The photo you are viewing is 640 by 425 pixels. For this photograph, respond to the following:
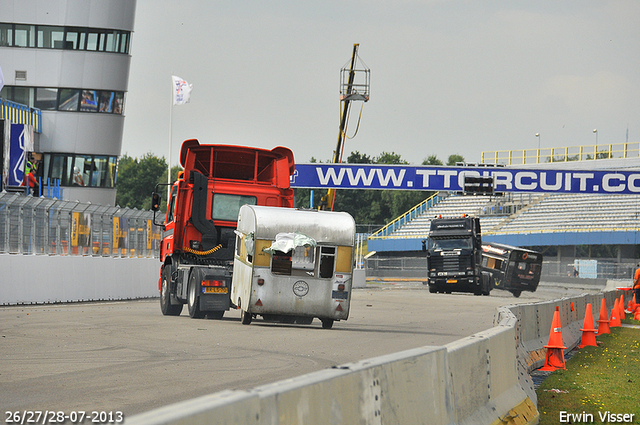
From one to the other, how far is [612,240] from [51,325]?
52.7 m

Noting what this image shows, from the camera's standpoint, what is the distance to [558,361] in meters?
12.9

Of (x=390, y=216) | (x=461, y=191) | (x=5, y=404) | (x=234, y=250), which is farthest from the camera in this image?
(x=390, y=216)

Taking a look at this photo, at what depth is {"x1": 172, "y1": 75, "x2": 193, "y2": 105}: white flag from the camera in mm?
56312

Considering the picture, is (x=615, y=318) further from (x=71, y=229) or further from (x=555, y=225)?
(x=555, y=225)

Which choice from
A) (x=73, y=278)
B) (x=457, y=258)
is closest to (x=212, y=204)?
(x=73, y=278)

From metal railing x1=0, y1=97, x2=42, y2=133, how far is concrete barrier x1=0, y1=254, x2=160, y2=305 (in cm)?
1854

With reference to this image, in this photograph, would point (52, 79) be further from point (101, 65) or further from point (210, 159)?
point (210, 159)

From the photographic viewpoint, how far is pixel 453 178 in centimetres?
4991

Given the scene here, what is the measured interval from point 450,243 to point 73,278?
2649cm

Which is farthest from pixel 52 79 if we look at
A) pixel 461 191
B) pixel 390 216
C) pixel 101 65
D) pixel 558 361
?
pixel 390 216

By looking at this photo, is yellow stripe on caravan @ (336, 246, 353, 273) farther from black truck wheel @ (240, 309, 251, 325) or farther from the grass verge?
the grass verge

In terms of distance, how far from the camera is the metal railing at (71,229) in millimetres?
22897

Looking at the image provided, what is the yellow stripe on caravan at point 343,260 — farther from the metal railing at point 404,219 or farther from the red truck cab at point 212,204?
the metal railing at point 404,219

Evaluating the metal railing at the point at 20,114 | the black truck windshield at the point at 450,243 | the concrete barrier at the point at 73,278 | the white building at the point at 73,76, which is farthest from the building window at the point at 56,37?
the concrete barrier at the point at 73,278
